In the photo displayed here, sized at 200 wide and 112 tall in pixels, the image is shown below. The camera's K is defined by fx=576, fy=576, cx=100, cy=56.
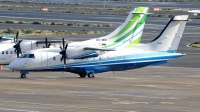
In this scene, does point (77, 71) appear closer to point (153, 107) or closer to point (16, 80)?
point (16, 80)

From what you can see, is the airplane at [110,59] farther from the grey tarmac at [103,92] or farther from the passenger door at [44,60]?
the grey tarmac at [103,92]

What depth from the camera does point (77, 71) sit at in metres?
47.6

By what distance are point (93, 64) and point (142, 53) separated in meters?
4.24

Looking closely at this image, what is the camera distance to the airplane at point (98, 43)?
1859 inches

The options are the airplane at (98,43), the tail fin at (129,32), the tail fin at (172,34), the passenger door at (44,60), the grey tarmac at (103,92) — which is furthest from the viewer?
the tail fin at (129,32)

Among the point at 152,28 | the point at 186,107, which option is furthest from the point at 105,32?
the point at 186,107

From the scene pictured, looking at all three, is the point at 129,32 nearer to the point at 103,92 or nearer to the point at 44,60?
the point at 44,60

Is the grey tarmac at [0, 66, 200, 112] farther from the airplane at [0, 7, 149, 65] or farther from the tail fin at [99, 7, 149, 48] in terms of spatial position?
the tail fin at [99, 7, 149, 48]

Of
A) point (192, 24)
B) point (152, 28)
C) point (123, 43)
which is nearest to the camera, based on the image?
point (123, 43)

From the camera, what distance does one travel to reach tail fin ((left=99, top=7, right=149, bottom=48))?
54.6 m

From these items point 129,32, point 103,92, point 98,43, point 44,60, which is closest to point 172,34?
point 129,32

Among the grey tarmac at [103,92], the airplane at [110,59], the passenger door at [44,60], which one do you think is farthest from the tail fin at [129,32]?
the passenger door at [44,60]

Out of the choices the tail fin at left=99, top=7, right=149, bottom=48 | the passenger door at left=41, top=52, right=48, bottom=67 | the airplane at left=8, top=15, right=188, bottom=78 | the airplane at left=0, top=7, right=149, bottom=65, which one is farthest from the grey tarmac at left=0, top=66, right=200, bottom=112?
the tail fin at left=99, top=7, right=149, bottom=48

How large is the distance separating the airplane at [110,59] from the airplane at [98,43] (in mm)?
764
